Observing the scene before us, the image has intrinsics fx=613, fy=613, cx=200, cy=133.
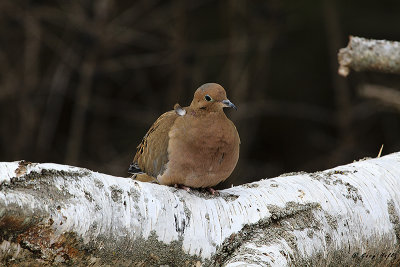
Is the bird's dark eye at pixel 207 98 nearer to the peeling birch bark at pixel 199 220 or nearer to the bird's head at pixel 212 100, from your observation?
the bird's head at pixel 212 100

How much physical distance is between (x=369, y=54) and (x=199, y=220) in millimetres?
1588

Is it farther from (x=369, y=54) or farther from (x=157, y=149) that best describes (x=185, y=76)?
(x=157, y=149)

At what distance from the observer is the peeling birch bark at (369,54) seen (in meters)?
3.43

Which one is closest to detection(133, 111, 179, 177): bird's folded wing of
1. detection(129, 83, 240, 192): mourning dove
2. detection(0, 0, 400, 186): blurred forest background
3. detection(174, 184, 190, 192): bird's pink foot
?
detection(129, 83, 240, 192): mourning dove

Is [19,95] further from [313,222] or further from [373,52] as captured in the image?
[313,222]

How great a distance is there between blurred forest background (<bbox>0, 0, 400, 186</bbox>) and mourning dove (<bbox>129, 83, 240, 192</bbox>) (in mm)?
2982

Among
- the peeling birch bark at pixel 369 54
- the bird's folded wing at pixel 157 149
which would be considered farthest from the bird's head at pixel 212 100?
the peeling birch bark at pixel 369 54

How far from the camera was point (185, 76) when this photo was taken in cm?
610

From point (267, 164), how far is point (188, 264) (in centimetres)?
428

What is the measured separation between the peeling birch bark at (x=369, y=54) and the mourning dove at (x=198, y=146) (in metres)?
0.94

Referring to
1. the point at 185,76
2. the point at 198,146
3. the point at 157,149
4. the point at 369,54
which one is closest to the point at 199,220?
the point at 198,146

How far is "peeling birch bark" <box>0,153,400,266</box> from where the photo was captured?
2.02 m

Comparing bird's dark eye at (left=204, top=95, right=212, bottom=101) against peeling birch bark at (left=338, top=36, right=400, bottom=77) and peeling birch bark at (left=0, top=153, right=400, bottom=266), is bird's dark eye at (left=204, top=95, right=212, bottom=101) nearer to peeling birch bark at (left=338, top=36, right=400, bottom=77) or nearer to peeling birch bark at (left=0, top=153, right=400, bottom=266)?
peeling birch bark at (left=0, top=153, right=400, bottom=266)

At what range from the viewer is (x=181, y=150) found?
2.83 metres
